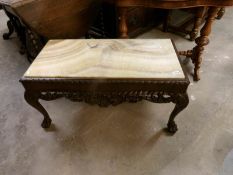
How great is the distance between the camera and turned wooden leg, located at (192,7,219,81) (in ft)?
5.12

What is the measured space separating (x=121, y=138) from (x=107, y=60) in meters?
0.58

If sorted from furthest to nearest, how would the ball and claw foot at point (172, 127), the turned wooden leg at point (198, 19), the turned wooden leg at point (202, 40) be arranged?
the turned wooden leg at point (198, 19)
the turned wooden leg at point (202, 40)
the ball and claw foot at point (172, 127)

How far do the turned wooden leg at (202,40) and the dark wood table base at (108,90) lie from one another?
0.73 m

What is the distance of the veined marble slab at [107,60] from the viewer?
3.83 ft

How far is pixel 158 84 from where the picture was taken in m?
1.14

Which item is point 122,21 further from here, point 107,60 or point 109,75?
point 109,75

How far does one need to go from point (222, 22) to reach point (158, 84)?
225 cm

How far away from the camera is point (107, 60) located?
4.11ft

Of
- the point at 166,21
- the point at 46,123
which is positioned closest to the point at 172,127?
the point at 46,123

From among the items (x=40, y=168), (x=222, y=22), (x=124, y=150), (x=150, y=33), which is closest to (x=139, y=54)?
(x=124, y=150)

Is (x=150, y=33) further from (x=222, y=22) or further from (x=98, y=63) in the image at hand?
(x=98, y=63)

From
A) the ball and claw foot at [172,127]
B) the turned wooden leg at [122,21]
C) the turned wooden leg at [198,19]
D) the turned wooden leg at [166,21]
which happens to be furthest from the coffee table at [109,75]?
the turned wooden leg at [166,21]

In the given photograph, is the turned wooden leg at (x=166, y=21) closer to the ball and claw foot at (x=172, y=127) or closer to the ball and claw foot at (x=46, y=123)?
the ball and claw foot at (x=172, y=127)

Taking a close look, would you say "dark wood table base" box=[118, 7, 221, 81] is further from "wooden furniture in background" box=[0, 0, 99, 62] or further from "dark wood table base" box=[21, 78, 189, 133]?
"dark wood table base" box=[21, 78, 189, 133]
